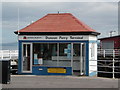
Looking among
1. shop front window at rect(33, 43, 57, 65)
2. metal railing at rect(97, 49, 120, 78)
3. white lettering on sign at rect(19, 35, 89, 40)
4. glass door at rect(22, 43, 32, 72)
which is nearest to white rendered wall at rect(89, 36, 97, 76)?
metal railing at rect(97, 49, 120, 78)

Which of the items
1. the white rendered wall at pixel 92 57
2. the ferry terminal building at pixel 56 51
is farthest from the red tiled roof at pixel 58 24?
the white rendered wall at pixel 92 57

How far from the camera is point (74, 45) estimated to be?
2155 cm

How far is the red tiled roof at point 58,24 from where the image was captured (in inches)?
864

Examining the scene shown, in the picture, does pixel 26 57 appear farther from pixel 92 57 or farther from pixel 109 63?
pixel 109 63

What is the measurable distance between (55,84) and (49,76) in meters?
3.94

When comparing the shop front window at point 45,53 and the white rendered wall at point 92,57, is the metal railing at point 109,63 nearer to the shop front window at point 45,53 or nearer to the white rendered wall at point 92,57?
the white rendered wall at point 92,57

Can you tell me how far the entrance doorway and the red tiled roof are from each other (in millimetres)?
1005

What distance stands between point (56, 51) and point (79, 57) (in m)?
1.52

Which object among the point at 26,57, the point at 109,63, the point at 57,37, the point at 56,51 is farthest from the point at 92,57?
the point at 109,63

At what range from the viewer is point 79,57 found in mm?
21547

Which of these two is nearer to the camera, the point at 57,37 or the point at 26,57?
the point at 57,37

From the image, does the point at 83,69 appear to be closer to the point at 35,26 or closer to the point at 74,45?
the point at 74,45

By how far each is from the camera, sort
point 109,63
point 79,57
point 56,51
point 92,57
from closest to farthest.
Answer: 1. point 79,57
2. point 56,51
3. point 92,57
4. point 109,63

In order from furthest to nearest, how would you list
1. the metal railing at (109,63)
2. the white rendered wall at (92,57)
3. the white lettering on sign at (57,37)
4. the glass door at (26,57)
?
the glass door at (26,57), the white rendered wall at (92,57), the white lettering on sign at (57,37), the metal railing at (109,63)
